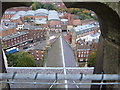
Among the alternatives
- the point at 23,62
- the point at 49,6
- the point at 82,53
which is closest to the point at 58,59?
the point at 23,62

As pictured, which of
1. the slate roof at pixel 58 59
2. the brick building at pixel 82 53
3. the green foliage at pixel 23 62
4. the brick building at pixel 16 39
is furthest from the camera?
the brick building at pixel 16 39

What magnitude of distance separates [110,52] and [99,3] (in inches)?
13.9

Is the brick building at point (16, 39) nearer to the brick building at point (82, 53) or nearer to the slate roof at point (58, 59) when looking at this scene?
the brick building at point (82, 53)

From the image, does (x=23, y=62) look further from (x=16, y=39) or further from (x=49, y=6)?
(x=49, y=6)

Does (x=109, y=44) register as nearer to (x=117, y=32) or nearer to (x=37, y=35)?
(x=117, y=32)

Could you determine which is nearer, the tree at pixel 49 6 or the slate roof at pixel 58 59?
the slate roof at pixel 58 59

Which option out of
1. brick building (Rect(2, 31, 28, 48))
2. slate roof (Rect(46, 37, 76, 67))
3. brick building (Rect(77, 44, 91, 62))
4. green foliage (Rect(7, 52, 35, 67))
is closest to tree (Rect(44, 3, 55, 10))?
brick building (Rect(2, 31, 28, 48))

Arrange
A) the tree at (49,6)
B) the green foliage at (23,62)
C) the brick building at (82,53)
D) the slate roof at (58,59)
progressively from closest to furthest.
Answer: the slate roof at (58,59), the green foliage at (23,62), the brick building at (82,53), the tree at (49,6)

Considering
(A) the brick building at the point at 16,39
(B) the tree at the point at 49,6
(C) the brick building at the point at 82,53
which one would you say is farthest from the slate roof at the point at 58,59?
(B) the tree at the point at 49,6

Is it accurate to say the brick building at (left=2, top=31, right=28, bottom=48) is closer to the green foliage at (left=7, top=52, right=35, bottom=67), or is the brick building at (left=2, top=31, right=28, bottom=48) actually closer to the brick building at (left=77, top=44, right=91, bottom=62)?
the brick building at (left=77, top=44, right=91, bottom=62)

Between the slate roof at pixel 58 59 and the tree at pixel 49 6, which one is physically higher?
the slate roof at pixel 58 59

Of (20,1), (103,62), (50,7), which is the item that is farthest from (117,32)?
(50,7)

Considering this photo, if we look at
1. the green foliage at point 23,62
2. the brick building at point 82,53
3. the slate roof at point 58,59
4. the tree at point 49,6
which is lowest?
the brick building at point 82,53

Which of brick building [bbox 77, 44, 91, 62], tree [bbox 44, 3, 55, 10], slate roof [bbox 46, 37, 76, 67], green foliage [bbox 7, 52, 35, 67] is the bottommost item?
brick building [bbox 77, 44, 91, 62]
